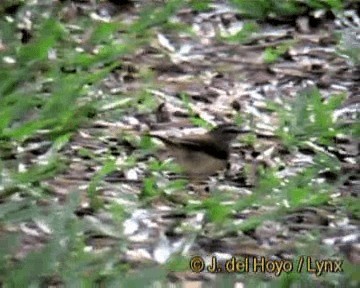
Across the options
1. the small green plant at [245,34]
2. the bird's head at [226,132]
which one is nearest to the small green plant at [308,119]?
the bird's head at [226,132]

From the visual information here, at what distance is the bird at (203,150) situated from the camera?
119 inches

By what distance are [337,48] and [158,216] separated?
112 cm

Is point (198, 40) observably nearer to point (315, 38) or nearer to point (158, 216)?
point (315, 38)

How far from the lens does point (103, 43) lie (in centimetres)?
353

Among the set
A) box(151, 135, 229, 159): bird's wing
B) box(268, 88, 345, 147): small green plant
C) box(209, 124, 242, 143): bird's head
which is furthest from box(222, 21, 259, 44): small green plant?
box(151, 135, 229, 159): bird's wing

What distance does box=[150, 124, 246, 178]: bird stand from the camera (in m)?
3.03

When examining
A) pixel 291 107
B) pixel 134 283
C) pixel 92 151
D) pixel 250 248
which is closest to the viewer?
pixel 134 283

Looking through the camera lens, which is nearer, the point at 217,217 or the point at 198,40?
the point at 217,217

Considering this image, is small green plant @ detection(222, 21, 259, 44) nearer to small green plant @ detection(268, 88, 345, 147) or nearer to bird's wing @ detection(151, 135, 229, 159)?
small green plant @ detection(268, 88, 345, 147)

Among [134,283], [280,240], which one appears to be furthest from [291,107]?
[134,283]

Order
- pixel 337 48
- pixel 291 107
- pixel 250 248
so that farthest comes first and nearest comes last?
pixel 337 48 → pixel 291 107 → pixel 250 248

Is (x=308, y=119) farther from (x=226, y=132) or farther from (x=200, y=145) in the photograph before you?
(x=200, y=145)

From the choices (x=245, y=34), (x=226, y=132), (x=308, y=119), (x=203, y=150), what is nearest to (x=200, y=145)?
(x=203, y=150)

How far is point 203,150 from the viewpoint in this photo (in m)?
3.10
